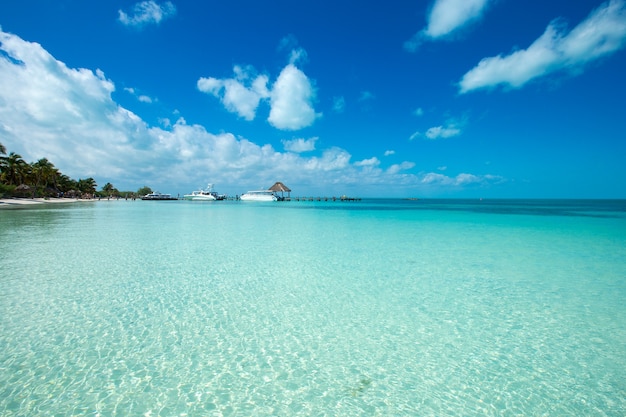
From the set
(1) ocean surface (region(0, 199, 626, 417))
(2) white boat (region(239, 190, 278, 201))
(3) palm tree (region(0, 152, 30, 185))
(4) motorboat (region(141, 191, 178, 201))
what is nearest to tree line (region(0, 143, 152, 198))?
(3) palm tree (region(0, 152, 30, 185))

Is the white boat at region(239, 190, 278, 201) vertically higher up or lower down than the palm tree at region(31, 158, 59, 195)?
lower down

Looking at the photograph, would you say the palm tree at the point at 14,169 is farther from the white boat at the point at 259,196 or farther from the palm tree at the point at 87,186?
the white boat at the point at 259,196

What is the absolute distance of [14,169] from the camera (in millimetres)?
50156

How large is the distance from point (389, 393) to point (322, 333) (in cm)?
158

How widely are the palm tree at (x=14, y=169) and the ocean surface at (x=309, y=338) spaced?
2206 inches

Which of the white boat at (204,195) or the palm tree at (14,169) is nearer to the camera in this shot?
the palm tree at (14,169)

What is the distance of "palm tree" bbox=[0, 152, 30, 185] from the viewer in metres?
48.5

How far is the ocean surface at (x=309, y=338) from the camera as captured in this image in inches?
124

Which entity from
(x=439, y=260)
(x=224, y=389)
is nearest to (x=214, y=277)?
(x=224, y=389)

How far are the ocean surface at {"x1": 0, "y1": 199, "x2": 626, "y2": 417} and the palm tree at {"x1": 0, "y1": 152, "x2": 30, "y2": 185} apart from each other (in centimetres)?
5603

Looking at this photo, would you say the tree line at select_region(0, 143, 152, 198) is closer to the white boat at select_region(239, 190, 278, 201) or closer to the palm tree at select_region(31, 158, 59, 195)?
the palm tree at select_region(31, 158, 59, 195)

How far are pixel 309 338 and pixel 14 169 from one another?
67.3m

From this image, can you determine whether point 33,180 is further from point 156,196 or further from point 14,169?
point 156,196

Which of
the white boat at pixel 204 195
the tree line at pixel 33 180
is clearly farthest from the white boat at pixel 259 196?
the tree line at pixel 33 180
